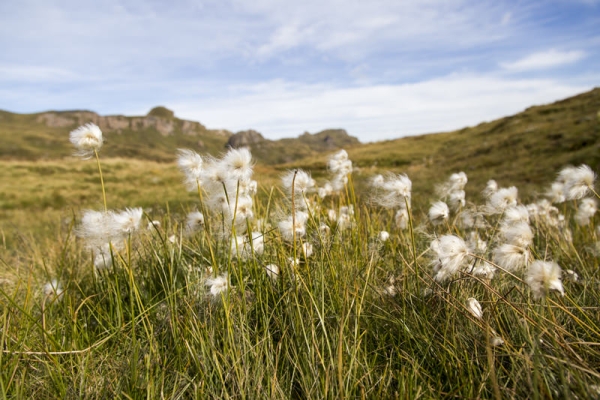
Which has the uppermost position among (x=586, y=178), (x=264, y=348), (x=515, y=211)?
(x=586, y=178)

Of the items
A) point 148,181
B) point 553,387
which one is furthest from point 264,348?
point 148,181

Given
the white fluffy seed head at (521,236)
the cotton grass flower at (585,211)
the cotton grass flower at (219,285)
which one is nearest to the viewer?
the white fluffy seed head at (521,236)

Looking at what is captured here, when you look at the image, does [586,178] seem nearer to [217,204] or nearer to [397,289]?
[397,289]

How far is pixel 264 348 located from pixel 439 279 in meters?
1.20

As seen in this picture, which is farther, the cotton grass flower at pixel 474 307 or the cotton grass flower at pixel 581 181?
the cotton grass flower at pixel 581 181

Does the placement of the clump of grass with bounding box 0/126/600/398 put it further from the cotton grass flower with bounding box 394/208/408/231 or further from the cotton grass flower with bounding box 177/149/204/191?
→ the cotton grass flower with bounding box 394/208/408/231

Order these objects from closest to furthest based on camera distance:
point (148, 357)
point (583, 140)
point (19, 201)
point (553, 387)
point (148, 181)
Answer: point (553, 387) < point (148, 357) < point (19, 201) < point (583, 140) < point (148, 181)

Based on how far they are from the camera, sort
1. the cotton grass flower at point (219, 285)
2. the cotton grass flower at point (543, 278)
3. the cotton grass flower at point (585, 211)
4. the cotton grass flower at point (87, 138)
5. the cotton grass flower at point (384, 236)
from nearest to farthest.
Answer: the cotton grass flower at point (543, 278), the cotton grass flower at point (219, 285), the cotton grass flower at point (87, 138), the cotton grass flower at point (384, 236), the cotton grass flower at point (585, 211)

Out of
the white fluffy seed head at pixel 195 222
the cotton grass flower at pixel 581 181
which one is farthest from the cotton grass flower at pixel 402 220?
the white fluffy seed head at pixel 195 222

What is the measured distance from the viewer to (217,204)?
285 cm

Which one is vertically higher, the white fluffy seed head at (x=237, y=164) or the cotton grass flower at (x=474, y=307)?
the white fluffy seed head at (x=237, y=164)

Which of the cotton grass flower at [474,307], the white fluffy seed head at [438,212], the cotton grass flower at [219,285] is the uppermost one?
the white fluffy seed head at [438,212]

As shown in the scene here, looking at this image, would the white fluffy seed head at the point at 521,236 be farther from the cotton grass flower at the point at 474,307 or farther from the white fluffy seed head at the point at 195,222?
the white fluffy seed head at the point at 195,222

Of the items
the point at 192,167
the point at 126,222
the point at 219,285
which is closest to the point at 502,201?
the point at 219,285
